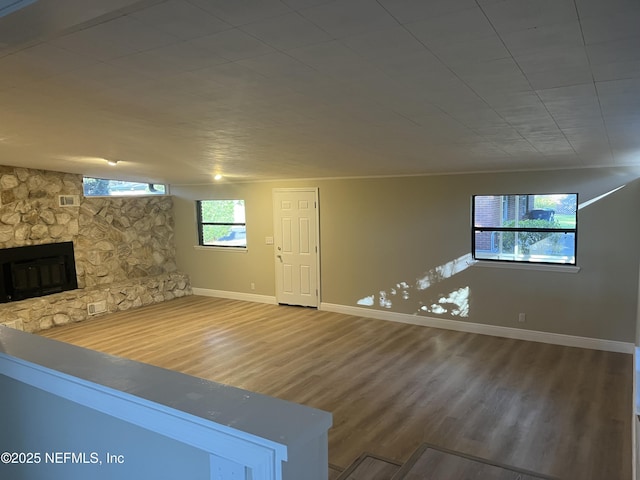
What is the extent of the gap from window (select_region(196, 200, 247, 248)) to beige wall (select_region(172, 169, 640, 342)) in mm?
177

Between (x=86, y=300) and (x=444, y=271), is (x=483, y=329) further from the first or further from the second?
(x=86, y=300)

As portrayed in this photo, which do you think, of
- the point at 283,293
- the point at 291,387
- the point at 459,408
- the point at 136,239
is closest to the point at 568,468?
the point at 459,408

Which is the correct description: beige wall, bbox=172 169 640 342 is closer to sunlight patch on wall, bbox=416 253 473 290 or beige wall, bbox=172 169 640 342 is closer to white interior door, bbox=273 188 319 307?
sunlight patch on wall, bbox=416 253 473 290

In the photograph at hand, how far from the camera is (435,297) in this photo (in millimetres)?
6211

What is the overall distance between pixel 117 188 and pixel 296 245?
3.43 metres

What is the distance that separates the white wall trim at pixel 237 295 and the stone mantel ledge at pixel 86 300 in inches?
11.2

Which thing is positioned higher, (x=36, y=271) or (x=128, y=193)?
→ (x=128, y=193)

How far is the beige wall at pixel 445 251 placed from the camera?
5.02 meters

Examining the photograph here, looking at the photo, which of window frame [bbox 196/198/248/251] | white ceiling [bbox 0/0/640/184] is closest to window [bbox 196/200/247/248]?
window frame [bbox 196/198/248/251]

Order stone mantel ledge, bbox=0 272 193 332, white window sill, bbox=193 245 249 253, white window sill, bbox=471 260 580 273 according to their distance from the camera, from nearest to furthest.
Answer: white window sill, bbox=471 260 580 273
stone mantel ledge, bbox=0 272 193 332
white window sill, bbox=193 245 249 253

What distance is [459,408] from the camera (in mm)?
3814

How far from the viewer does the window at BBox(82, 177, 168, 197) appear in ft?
24.6

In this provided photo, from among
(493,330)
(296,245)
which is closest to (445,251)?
(493,330)

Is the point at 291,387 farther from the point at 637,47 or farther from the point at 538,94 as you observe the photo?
the point at 637,47
